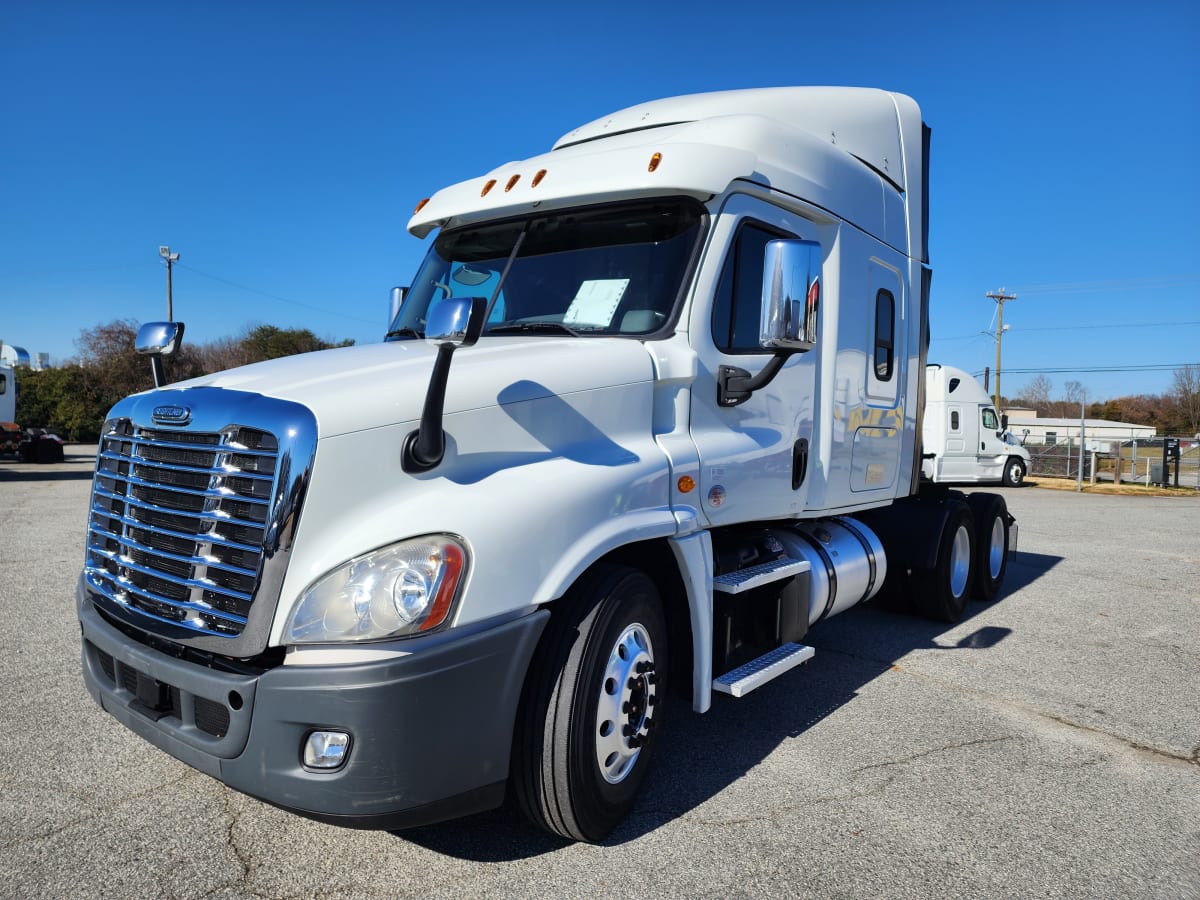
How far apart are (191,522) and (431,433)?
87 centimetres

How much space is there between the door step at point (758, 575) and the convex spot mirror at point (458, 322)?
1844 mm

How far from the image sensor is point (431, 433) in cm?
286

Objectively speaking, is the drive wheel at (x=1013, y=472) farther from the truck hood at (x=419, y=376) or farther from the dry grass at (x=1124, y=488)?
the truck hood at (x=419, y=376)

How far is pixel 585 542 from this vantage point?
10.2 feet

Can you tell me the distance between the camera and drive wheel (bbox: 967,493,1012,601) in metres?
7.88

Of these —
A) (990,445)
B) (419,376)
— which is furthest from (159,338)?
(990,445)

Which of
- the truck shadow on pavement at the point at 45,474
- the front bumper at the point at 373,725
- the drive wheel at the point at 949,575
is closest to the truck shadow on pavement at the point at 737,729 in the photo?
the drive wheel at the point at 949,575

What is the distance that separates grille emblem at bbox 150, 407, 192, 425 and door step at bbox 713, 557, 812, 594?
232 centimetres

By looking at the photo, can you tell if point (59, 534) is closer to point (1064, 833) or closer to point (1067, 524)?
point (1064, 833)

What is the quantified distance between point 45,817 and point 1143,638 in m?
7.39

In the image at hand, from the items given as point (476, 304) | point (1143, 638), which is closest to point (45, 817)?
point (476, 304)

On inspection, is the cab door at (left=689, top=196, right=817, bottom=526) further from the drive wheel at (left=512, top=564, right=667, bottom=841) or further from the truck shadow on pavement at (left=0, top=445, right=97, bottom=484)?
the truck shadow on pavement at (left=0, top=445, right=97, bottom=484)

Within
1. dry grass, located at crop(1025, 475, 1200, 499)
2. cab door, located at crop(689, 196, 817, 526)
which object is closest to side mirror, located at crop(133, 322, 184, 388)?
cab door, located at crop(689, 196, 817, 526)

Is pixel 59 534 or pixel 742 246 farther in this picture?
pixel 59 534
